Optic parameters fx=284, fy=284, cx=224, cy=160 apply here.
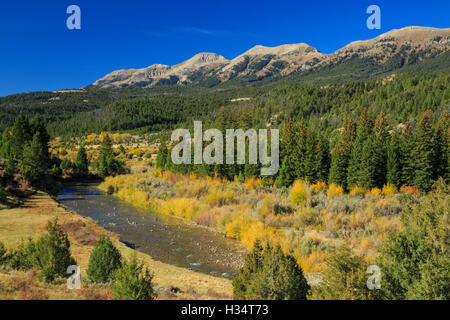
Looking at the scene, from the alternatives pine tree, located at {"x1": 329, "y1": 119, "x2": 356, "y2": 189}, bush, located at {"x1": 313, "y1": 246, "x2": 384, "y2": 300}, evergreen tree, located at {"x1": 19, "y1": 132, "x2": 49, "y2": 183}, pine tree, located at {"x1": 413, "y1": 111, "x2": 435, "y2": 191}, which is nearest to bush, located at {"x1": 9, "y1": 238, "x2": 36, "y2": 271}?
bush, located at {"x1": 313, "y1": 246, "x2": 384, "y2": 300}

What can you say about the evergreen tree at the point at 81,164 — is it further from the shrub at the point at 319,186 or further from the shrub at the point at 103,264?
the shrub at the point at 103,264

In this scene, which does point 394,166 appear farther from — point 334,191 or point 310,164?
point 310,164

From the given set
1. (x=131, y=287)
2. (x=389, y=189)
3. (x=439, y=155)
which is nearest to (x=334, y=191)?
(x=389, y=189)

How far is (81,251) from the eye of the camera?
70.8ft

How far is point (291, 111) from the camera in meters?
126

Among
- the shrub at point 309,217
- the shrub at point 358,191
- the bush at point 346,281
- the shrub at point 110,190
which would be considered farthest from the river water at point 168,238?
the shrub at point 358,191

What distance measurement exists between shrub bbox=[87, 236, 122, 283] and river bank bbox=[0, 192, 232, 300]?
4.58 ft

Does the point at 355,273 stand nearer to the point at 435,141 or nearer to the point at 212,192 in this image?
the point at 212,192

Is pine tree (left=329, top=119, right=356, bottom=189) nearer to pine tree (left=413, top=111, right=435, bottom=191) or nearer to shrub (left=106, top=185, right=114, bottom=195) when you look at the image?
pine tree (left=413, top=111, right=435, bottom=191)

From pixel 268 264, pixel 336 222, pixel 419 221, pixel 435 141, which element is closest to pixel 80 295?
pixel 268 264

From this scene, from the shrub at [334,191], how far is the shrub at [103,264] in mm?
29734

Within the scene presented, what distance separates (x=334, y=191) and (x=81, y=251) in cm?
3171

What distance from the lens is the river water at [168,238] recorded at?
22898 millimetres
